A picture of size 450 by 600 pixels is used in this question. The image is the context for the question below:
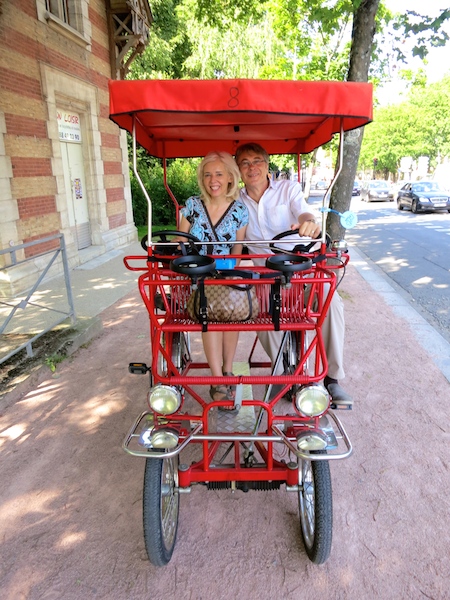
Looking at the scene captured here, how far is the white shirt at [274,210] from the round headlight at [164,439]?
5.84 feet

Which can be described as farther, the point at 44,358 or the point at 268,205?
the point at 44,358

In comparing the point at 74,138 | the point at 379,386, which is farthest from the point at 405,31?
the point at 74,138

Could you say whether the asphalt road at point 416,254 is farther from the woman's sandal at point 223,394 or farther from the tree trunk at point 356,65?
the woman's sandal at point 223,394

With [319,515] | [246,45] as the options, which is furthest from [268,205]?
[246,45]

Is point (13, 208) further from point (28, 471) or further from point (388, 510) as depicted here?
point (388, 510)

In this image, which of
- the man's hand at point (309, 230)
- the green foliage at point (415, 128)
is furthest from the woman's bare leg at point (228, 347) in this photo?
the green foliage at point (415, 128)

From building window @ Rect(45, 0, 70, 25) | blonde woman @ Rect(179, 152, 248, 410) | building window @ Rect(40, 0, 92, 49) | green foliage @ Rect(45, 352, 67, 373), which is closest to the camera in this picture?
blonde woman @ Rect(179, 152, 248, 410)

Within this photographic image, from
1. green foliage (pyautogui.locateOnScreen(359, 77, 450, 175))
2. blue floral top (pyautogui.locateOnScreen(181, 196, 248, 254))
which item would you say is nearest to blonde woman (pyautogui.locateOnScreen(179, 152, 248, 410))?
blue floral top (pyautogui.locateOnScreen(181, 196, 248, 254))

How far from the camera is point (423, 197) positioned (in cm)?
2153

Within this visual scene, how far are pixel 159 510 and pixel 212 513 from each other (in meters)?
0.65

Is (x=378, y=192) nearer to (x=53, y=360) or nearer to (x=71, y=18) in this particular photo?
(x=71, y=18)

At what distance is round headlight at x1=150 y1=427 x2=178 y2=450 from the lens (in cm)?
221

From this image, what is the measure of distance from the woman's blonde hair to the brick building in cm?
401

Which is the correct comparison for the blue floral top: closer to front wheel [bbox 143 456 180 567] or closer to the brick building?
front wheel [bbox 143 456 180 567]
